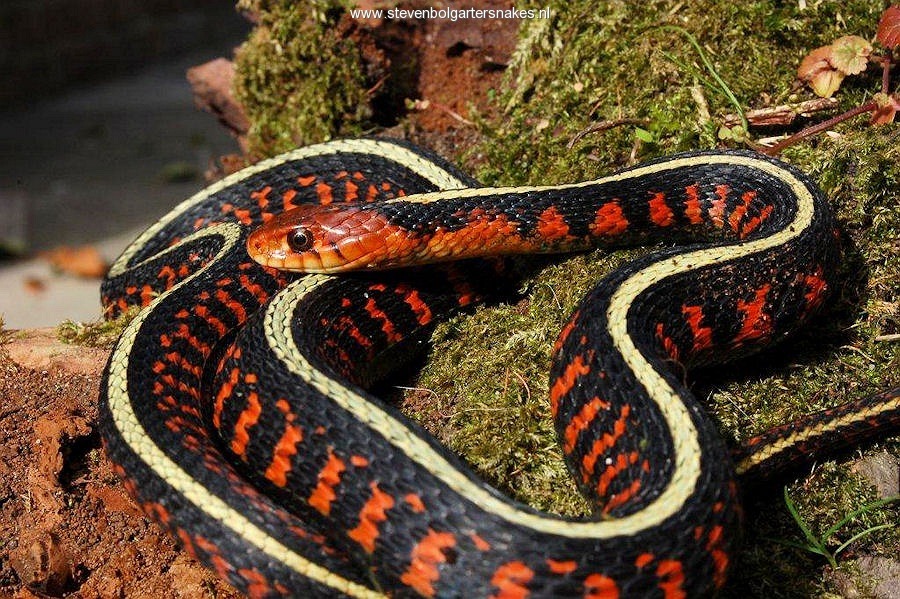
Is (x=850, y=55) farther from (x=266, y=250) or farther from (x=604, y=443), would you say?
(x=266, y=250)

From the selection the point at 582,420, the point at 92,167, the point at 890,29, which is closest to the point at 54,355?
the point at 582,420

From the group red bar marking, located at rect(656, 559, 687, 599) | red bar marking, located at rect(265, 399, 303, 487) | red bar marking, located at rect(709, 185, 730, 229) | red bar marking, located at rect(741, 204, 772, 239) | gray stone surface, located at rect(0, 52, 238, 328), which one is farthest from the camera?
gray stone surface, located at rect(0, 52, 238, 328)

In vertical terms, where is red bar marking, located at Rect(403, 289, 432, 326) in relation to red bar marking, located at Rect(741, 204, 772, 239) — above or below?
below

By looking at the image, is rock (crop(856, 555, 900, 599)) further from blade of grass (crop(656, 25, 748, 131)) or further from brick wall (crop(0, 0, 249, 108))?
brick wall (crop(0, 0, 249, 108))

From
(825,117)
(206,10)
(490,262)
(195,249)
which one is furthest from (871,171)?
(206,10)

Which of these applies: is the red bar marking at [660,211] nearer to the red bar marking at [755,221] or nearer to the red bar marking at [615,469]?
the red bar marking at [755,221]

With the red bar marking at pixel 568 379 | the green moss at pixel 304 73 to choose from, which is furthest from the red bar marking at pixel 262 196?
the red bar marking at pixel 568 379

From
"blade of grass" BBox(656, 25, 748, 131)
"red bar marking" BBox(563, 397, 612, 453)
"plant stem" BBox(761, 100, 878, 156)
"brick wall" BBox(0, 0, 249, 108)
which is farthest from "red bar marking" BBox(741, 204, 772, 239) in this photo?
"brick wall" BBox(0, 0, 249, 108)
